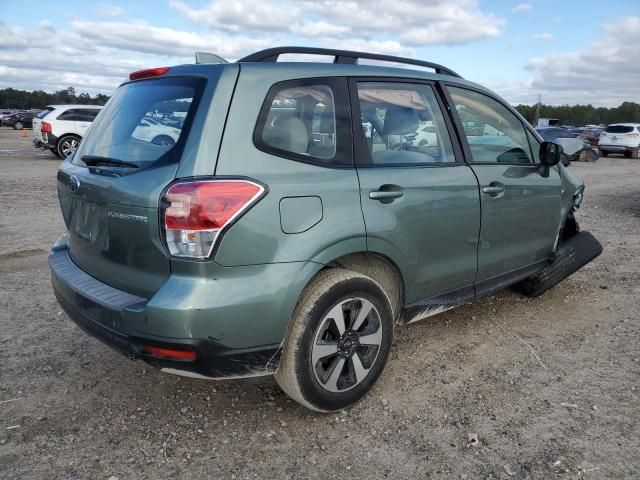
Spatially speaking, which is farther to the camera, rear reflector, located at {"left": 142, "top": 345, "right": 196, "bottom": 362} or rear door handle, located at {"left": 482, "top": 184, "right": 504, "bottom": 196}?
rear door handle, located at {"left": 482, "top": 184, "right": 504, "bottom": 196}

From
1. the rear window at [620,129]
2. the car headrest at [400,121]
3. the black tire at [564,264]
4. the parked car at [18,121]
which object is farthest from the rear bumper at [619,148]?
the parked car at [18,121]

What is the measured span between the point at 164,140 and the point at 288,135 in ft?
1.91

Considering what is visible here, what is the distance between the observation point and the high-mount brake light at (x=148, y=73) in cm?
279

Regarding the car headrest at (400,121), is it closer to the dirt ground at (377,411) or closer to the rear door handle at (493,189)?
the rear door handle at (493,189)

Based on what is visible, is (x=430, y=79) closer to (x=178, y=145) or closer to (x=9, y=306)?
(x=178, y=145)

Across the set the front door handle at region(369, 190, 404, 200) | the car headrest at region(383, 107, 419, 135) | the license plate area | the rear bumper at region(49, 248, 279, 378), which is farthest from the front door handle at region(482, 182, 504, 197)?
the license plate area

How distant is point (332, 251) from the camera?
2.58 m

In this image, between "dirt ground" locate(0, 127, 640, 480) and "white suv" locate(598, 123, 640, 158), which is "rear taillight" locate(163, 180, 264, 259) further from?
"white suv" locate(598, 123, 640, 158)

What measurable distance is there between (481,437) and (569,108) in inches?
4170

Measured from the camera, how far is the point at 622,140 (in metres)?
25.0

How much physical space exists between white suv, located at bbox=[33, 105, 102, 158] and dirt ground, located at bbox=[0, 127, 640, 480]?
45.0 feet

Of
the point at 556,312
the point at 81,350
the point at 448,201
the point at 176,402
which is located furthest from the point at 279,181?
the point at 556,312

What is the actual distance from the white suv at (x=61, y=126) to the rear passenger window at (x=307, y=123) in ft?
50.8

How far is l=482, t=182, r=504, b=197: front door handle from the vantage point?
3.43 m
